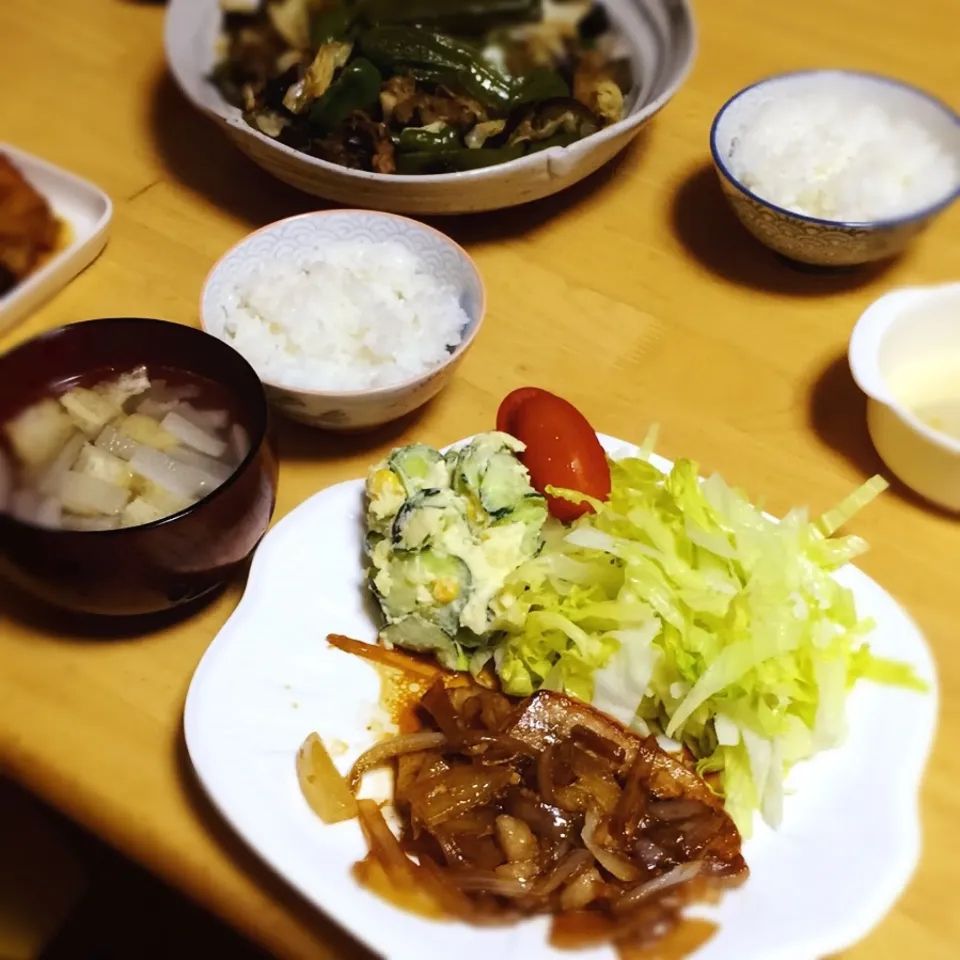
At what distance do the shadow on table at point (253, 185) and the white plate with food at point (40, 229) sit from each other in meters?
0.18

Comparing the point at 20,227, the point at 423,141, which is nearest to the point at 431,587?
the point at 423,141

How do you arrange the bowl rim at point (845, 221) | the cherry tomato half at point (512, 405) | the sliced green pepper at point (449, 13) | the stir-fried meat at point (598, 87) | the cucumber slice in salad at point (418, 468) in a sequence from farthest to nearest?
the sliced green pepper at point (449, 13) < the stir-fried meat at point (598, 87) < the bowl rim at point (845, 221) < the cherry tomato half at point (512, 405) < the cucumber slice in salad at point (418, 468)

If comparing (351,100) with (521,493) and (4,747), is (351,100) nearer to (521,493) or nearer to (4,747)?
(521,493)

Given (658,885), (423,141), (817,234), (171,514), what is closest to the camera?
(658,885)

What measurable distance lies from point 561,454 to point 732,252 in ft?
2.07

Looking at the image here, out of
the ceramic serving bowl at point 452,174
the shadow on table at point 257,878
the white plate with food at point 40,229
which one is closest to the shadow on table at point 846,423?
the ceramic serving bowl at point 452,174

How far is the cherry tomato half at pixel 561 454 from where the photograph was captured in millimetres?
1089


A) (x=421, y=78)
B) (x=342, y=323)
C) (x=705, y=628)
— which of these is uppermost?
(x=421, y=78)

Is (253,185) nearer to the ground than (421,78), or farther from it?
nearer to the ground

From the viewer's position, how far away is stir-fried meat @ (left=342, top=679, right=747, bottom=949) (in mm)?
844

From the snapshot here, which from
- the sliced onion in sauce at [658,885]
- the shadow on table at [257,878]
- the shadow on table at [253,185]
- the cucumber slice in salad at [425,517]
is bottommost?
the shadow on table at [257,878]

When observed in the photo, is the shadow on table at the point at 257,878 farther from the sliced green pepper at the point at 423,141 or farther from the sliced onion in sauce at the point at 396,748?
the sliced green pepper at the point at 423,141

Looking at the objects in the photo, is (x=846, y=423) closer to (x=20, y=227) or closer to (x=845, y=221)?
(x=845, y=221)

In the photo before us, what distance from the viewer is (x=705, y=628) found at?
101 centimetres
